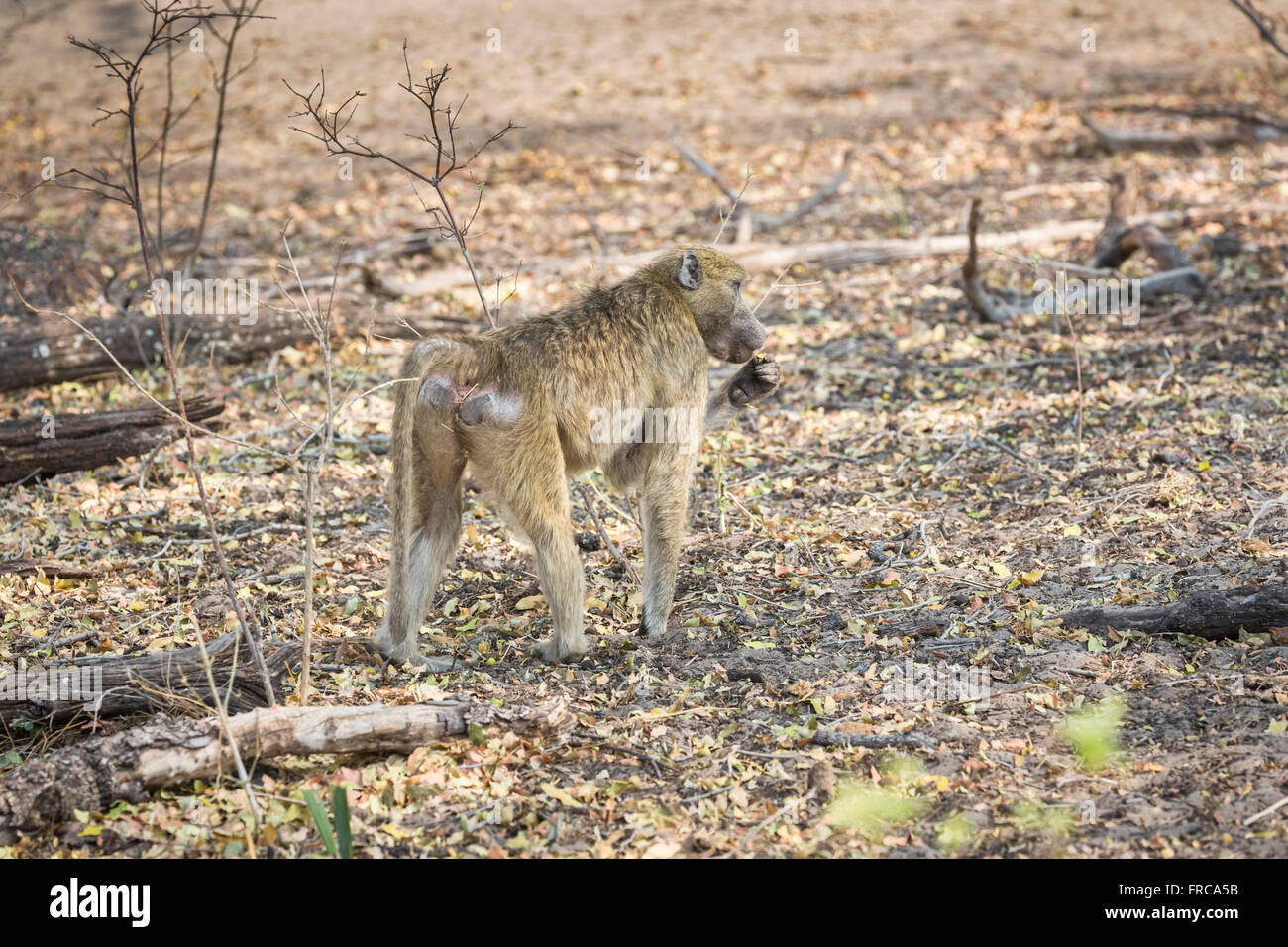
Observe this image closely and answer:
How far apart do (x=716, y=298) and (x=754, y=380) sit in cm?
49

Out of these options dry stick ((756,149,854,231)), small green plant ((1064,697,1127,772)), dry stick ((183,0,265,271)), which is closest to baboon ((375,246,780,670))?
small green plant ((1064,697,1127,772))

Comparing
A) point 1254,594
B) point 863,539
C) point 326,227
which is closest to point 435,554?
point 863,539

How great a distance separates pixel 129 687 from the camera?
489 cm

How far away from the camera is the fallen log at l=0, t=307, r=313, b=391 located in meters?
9.09

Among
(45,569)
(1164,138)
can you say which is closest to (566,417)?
(45,569)

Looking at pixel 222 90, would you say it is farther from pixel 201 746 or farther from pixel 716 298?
pixel 201 746

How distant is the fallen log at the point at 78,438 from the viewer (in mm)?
7898

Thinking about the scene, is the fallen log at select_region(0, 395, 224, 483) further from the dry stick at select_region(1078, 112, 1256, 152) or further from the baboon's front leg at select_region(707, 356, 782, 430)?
the dry stick at select_region(1078, 112, 1256, 152)

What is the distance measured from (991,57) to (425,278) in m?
A: 11.1

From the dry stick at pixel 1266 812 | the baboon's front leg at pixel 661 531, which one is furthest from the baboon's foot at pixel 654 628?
the dry stick at pixel 1266 812

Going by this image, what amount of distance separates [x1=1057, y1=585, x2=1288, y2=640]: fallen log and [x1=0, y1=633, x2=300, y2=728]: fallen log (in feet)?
13.1

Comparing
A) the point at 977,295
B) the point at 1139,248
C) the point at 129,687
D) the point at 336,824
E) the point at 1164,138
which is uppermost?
the point at 1164,138

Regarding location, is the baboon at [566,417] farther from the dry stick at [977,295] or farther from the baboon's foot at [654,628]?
the dry stick at [977,295]

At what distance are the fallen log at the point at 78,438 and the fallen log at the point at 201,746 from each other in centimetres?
396
